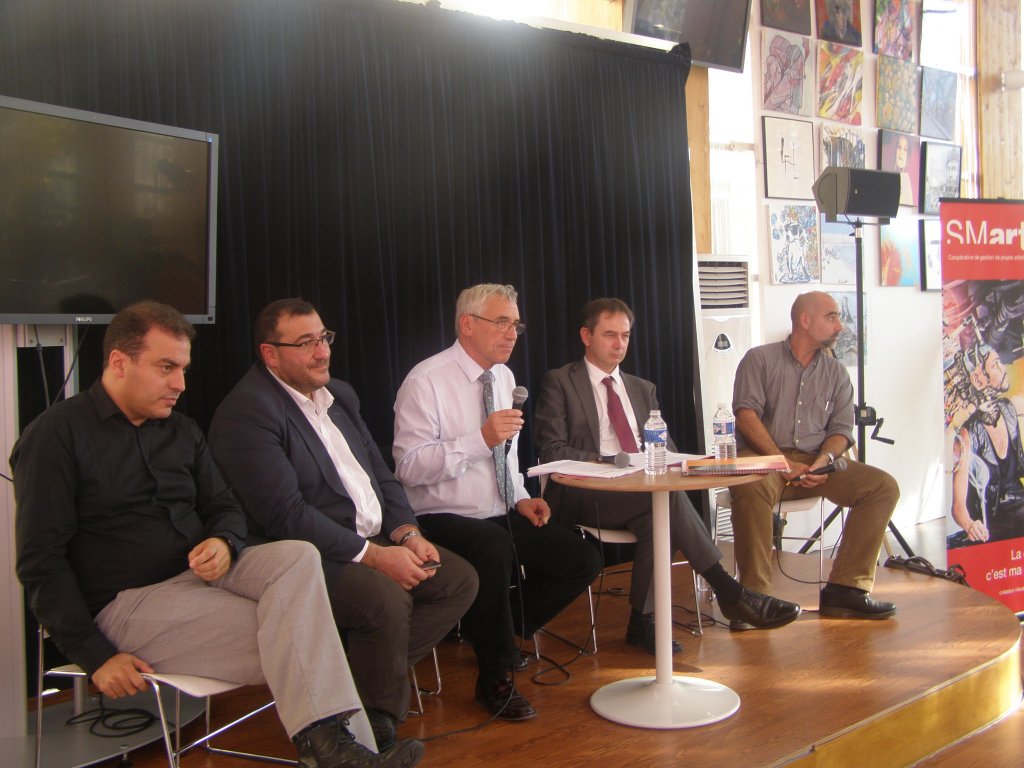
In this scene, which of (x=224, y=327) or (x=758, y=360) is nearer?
(x=224, y=327)

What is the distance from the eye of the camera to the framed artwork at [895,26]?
239 inches

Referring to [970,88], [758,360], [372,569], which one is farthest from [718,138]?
[372,569]

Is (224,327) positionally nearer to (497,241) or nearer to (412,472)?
(412,472)

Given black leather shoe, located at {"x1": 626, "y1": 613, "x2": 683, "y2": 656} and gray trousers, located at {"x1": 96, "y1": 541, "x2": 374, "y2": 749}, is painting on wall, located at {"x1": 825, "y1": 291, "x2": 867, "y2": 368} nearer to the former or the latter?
black leather shoe, located at {"x1": 626, "y1": 613, "x2": 683, "y2": 656}

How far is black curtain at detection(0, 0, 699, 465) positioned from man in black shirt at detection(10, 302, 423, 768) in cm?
93

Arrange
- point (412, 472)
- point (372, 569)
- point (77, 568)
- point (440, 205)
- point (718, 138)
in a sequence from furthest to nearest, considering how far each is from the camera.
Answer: point (718, 138)
point (440, 205)
point (412, 472)
point (372, 569)
point (77, 568)

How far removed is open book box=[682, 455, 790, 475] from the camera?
276cm

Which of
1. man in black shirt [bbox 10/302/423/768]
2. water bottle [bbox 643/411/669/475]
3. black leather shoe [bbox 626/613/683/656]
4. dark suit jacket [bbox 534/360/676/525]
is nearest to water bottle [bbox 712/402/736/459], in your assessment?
water bottle [bbox 643/411/669/475]

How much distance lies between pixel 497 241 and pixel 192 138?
1.52m

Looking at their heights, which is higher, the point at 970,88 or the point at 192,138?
the point at 970,88

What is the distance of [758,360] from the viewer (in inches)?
166

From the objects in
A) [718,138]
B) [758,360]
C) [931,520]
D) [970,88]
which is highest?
[970,88]

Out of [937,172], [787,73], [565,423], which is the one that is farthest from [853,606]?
[937,172]

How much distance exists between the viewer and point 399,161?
399 centimetres
